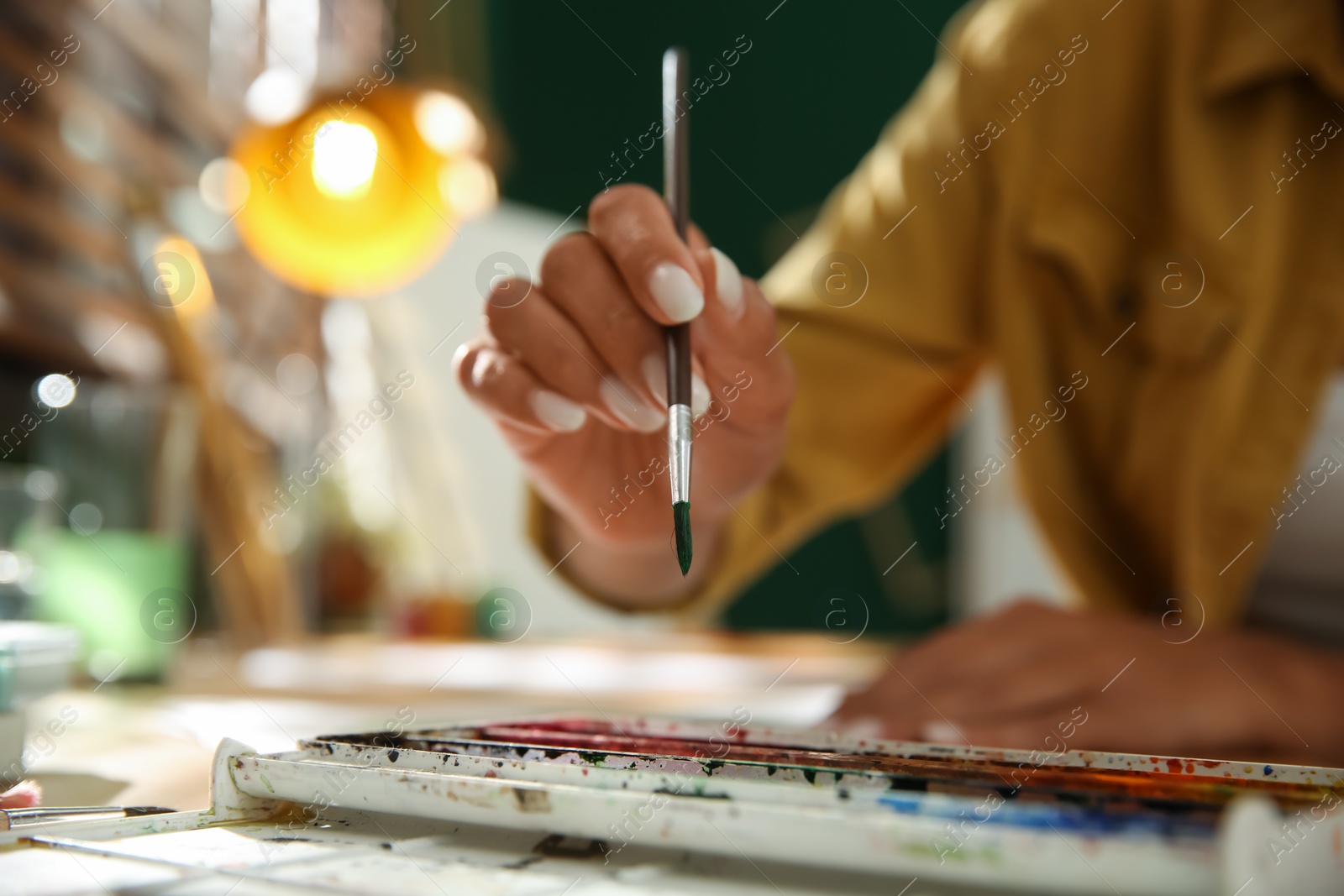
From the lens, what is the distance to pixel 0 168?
2.80 ft

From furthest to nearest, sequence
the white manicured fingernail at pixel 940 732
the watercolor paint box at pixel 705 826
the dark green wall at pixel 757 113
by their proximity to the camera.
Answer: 1. the dark green wall at pixel 757 113
2. the white manicured fingernail at pixel 940 732
3. the watercolor paint box at pixel 705 826

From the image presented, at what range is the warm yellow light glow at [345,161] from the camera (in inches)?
34.4

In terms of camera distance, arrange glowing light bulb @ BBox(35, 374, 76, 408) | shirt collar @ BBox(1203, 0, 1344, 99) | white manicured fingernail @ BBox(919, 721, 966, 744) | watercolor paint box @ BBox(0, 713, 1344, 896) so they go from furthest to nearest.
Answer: glowing light bulb @ BBox(35, 374, 76, 408), shirt collar @ BBox(1203, 0, 1344, 99), white manicured fingernail @ BBox(919, 721, 966, 744), watercolor paint box @ BBox(0, 713, 1344, 896)

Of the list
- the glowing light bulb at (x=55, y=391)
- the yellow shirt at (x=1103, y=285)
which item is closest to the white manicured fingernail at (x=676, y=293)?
the yellow shirt at (x=1103, y=285)

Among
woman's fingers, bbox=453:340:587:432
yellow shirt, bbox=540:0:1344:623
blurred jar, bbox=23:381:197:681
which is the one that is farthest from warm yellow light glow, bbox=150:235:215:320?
woman's fingers, bbox=453:340:587:432

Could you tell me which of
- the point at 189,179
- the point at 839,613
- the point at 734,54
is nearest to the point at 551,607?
the point at 839,613

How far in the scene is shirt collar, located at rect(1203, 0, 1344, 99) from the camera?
63cm

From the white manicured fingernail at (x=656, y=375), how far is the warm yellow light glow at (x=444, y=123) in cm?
66

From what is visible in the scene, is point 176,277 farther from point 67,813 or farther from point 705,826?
point 705,826

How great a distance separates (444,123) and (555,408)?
64 cm

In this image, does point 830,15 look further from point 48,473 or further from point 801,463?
point 48,473

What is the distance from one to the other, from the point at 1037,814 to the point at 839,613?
2221 mm

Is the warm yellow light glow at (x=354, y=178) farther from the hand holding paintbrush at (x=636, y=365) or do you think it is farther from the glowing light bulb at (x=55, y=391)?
the hand holding paintbrush at (x=636, y=365)

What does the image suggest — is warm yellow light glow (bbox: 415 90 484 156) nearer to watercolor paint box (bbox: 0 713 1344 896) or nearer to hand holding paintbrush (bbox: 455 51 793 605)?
hand holding paintbrush (bbox: 455 51 793 605)
